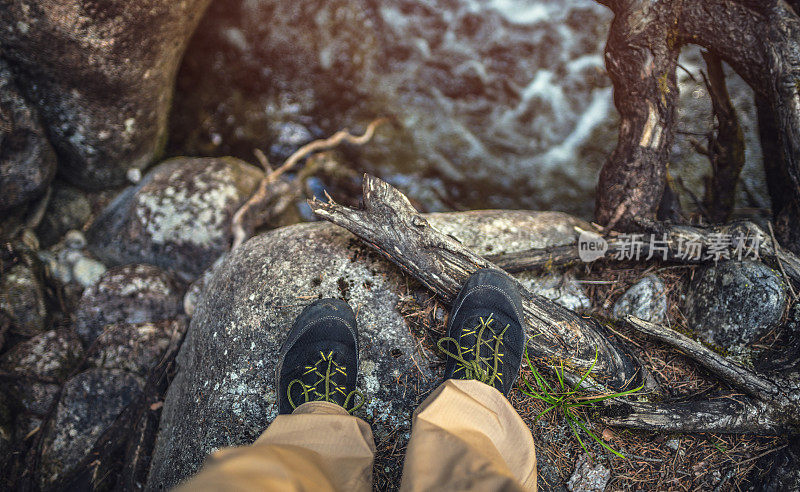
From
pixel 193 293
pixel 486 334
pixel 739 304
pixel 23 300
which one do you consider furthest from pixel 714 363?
pixel 23 300

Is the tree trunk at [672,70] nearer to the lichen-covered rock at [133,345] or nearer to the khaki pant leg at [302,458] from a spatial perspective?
the khaki pant leg at [302,458]

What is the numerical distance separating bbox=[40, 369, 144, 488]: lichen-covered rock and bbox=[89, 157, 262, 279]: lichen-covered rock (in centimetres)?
94

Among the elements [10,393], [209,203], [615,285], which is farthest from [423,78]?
[10,393]

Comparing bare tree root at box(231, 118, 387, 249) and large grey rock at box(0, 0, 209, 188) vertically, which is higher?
large grey rock at box(0, 0, 209, 188)

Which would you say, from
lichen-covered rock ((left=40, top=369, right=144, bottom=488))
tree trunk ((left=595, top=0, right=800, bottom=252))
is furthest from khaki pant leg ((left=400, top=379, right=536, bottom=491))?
lichen-covered rock ((left=40, top=369, right=144, bottom=488))

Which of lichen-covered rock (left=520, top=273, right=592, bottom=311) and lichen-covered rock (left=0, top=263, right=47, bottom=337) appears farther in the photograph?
lichen-covered rock (left=0, top=263, right=47, bottom=337)

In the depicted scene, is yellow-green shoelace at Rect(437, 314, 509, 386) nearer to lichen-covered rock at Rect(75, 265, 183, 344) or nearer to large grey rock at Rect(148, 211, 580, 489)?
large grey rock at Rect(148, 211, 580, 489)

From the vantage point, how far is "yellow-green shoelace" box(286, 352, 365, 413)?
81.3 inches

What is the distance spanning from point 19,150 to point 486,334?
3.39m

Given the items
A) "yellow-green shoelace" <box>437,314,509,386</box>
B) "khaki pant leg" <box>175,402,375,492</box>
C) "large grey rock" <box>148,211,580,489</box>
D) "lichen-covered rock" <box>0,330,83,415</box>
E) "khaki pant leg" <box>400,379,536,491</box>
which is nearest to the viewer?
"khaki pant leg" <box>175,402,375,492</box>

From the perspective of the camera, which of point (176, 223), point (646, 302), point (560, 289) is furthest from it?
point (176, 223)

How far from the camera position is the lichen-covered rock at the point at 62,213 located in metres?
3.44

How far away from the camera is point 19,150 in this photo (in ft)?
9.69

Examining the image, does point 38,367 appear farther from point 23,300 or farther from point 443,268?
point 443,268
